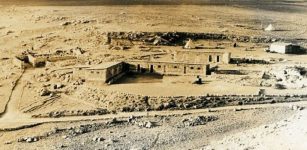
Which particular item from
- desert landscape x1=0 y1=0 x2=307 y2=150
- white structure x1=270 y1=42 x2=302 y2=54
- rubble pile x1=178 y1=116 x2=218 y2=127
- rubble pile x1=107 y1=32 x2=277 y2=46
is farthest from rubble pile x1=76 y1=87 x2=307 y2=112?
rubble pile x1=107 y1=32 x2=277 y2=46

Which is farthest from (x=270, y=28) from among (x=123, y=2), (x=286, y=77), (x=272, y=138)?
(x=272, y=138)

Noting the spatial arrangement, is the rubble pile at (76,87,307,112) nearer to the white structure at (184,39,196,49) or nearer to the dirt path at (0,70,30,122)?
the dirt path at (0,70,30,122)

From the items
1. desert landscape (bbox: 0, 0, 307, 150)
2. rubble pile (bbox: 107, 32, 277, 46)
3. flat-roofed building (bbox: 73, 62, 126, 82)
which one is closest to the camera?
desert landscape (bbox: 0, 0, 307, 150)

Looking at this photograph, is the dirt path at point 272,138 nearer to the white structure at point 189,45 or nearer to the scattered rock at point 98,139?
the scattered rock at point 98,139

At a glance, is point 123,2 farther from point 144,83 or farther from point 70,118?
point 70,118

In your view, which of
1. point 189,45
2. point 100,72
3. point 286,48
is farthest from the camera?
point 189,45
